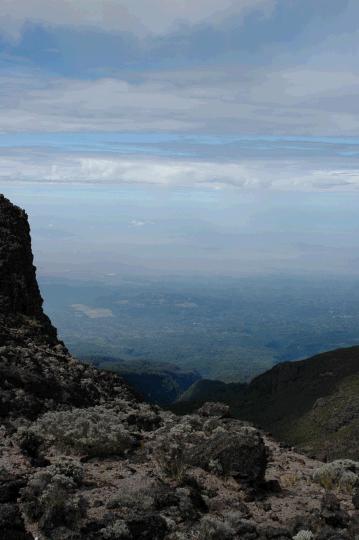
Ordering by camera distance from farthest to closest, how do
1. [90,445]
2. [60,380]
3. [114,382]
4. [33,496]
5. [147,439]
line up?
[114,382] → [60,380] → [147,439] → [90,445] → [33,496]

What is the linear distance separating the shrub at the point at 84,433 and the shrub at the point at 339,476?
231 inches

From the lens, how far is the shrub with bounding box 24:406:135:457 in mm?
19108

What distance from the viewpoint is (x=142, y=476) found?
17359 millimetres

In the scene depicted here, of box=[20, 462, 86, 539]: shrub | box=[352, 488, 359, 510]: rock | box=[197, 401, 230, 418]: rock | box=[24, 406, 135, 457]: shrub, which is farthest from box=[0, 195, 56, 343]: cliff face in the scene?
box=[352, 488, 359, 510]: rock

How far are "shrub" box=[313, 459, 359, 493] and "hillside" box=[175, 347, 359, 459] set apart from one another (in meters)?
38.5

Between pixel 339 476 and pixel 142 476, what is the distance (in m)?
5.93

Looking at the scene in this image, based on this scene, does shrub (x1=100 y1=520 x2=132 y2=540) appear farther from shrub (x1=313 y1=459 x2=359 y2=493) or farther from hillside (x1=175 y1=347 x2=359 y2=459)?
hillside (x1=175 y1=347 x2=359 y2=459)

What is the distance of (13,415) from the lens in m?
22.0

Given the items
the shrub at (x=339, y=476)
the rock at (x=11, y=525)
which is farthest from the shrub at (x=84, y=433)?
the shrub at (x=339, y=476)

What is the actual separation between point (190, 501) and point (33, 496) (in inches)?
147

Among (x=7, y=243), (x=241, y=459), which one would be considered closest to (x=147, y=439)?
(x=241, y=459)

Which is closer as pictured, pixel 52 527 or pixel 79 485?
pixel 52 527

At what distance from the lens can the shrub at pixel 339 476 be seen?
18281 mm

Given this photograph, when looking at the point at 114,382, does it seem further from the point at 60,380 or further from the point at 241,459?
the point at 241,459
